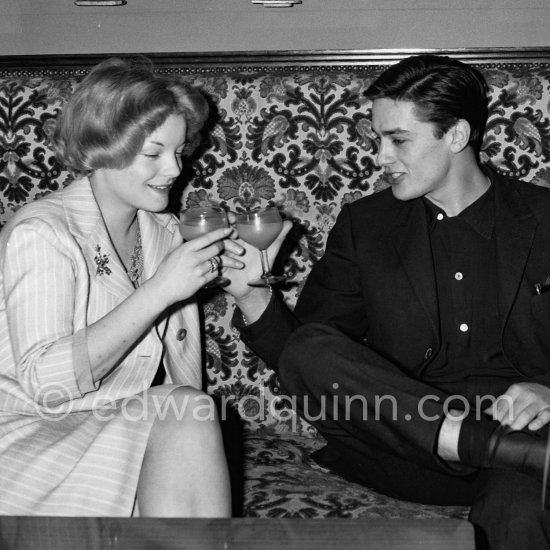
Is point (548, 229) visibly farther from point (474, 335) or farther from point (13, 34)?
point (13, 34)

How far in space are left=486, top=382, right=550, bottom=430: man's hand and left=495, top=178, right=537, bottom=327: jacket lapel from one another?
288mm

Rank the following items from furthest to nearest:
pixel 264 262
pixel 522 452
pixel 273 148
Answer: pixel 273 148
pixel 264 262
pixel 522 452

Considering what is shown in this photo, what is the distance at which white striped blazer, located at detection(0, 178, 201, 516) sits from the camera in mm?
1809

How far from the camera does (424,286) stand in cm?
218

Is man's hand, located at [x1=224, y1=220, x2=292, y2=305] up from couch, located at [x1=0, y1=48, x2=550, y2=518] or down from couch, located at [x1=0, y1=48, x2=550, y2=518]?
down

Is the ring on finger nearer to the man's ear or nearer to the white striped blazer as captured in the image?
the white striped blazer

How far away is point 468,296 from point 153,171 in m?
0.83

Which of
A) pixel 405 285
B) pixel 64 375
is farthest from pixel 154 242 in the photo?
pixel 405 285

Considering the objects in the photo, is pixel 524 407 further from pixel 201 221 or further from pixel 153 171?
pixel 153 171

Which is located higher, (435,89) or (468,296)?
(435,89)

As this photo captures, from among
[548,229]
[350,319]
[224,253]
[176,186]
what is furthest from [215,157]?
[548,229]

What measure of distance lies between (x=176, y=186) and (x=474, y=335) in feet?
2.89

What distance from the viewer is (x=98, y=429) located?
1.91 m

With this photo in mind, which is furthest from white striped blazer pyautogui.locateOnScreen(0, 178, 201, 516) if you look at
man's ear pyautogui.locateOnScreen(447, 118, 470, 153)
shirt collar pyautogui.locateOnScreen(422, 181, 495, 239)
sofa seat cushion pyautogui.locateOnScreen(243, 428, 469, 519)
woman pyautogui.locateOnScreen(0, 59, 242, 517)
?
man's ear pyautogui.locateOnScreen(447, 118, 470, 153)
